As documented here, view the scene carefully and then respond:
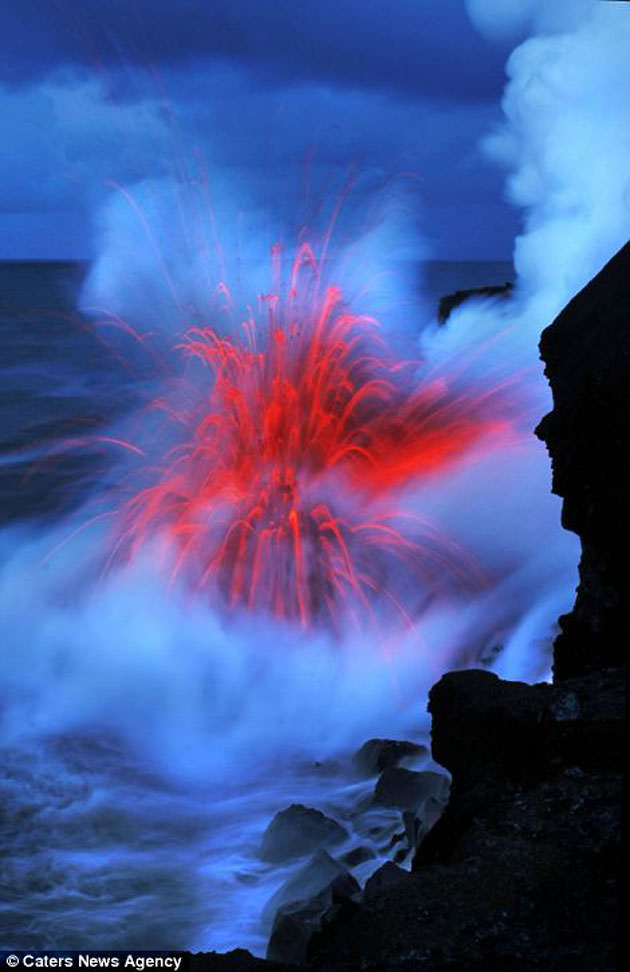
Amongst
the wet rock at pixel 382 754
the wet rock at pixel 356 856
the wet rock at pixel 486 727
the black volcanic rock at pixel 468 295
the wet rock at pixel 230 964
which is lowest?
the wet rock at pixel 230 964

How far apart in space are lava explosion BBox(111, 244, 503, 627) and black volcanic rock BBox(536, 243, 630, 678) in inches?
450

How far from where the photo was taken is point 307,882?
9906 mm

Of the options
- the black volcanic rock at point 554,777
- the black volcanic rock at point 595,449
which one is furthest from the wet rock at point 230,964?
the black volcanic rock at point 595,449

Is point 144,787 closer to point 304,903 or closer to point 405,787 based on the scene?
point 405,787

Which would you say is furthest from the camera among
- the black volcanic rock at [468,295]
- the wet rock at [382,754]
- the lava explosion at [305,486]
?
the black volcanic rock at [468,295]

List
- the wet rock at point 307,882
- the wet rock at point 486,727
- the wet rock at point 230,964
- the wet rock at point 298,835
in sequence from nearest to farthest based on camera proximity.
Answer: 1. the wet rock at point 230,964
2. the wet rock at point 486,727
3. the wet rock at point 307,882
4. the wet rock at point 298,835

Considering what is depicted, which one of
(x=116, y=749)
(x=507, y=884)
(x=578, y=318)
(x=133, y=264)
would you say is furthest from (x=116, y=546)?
(x=133, y=264)

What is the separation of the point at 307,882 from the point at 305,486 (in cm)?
1755

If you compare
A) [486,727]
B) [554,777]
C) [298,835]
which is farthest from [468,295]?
[554,777]

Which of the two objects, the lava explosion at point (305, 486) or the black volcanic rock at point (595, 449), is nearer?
the black volcanic rock at point (595, 449)

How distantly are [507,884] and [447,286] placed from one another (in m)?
146

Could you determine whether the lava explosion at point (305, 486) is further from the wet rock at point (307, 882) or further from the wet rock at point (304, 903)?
the wet rock at point (304, 903)

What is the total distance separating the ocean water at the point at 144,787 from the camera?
1072 centimetres

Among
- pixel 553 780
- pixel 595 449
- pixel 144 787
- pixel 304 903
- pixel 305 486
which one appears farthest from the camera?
pixel 305 486
